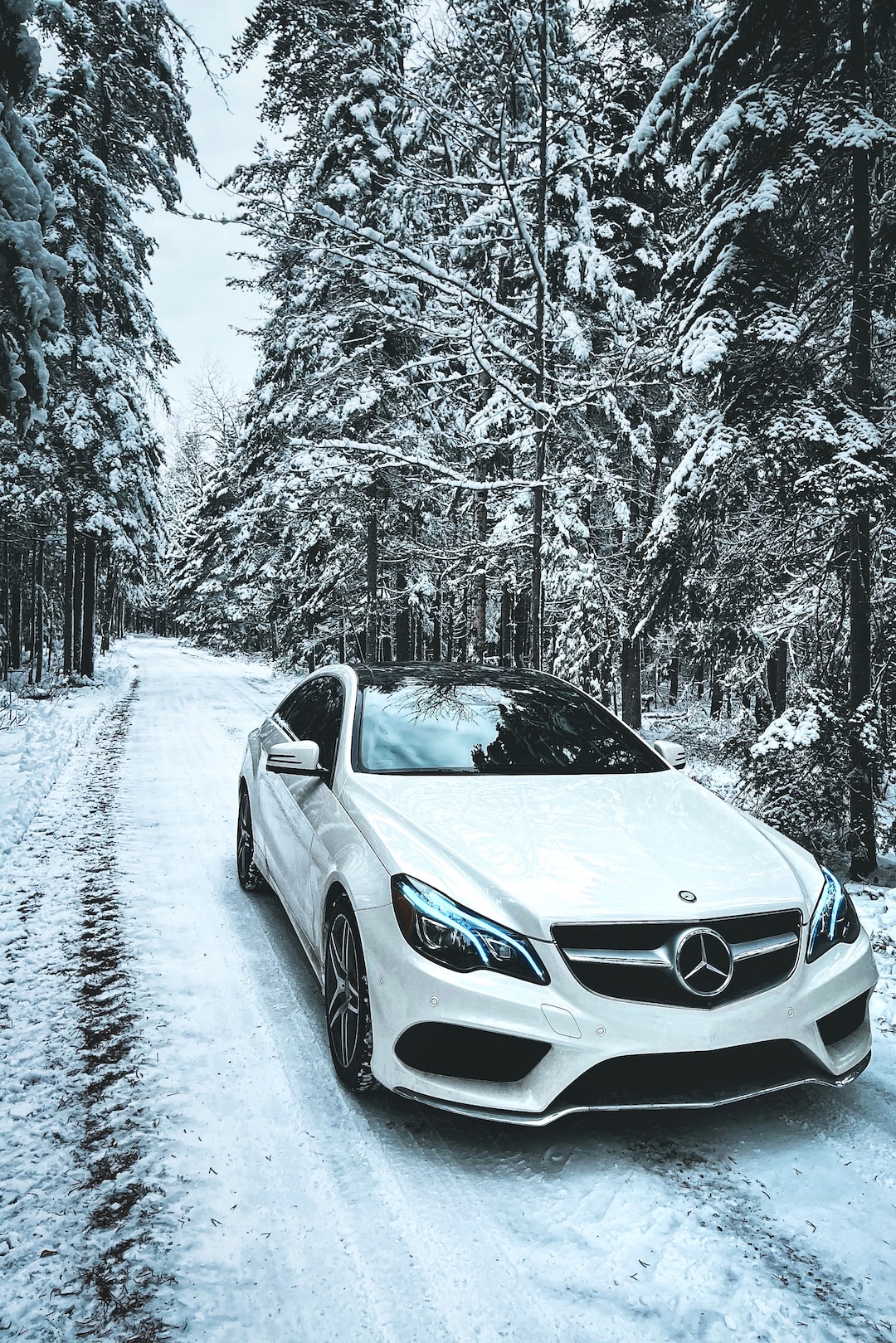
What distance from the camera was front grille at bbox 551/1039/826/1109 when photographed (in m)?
2.58

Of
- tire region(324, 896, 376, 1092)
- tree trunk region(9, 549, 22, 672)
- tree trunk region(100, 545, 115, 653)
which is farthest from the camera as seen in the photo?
tree trunk region(100, 545, 115, 653)

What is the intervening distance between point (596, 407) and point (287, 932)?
10859 millimetres

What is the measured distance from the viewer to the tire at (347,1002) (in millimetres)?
3051

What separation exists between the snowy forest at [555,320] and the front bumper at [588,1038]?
4.15 meters

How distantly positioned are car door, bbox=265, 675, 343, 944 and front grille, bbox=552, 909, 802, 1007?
1.54m

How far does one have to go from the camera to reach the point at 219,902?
17.9 ft

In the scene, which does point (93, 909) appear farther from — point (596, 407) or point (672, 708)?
point (672, 708)

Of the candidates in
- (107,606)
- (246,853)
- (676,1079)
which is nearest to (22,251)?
(246,853)

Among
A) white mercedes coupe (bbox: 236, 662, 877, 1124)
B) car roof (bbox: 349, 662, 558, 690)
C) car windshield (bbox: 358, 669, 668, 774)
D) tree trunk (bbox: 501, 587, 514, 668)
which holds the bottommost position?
white mercedes coupe (bbox: 236, 662, 877, 1124)

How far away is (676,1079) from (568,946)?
1.80 ft

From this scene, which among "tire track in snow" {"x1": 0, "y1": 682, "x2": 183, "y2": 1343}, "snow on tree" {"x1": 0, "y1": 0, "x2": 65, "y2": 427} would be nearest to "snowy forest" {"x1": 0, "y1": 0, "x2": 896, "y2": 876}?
"snow on tree" {"x1": 0, "y1": 0, "x2": 65, "y2": 427}

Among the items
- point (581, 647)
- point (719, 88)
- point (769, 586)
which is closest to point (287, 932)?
point (769, 586)

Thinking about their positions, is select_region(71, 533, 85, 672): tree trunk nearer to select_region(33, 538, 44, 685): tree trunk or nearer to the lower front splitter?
select_region(33, 538, 44, 685): tree trunk

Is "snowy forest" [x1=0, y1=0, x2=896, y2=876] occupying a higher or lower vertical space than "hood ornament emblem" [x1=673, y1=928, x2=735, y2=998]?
higher
